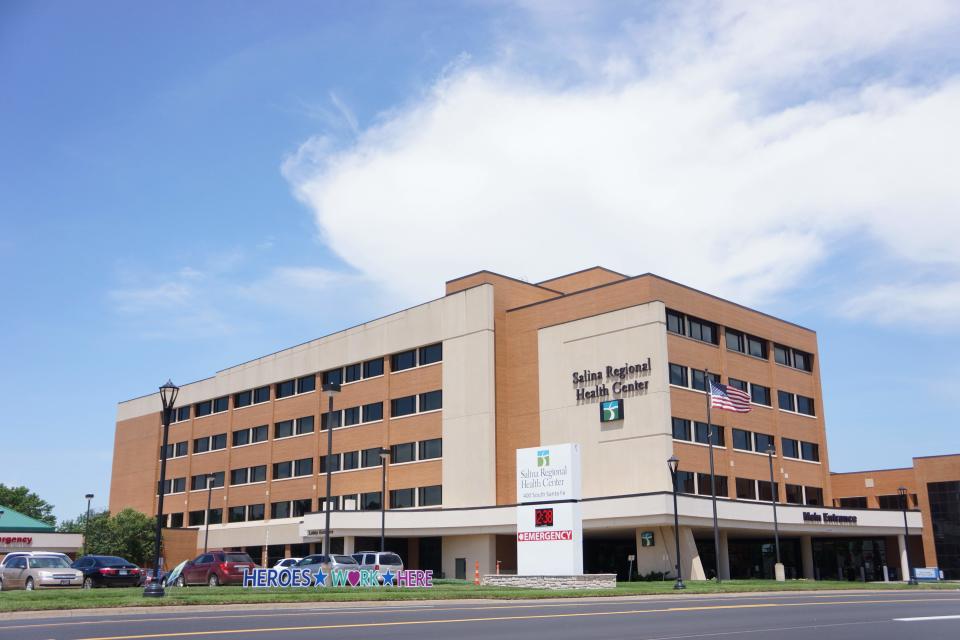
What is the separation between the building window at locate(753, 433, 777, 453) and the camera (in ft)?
195

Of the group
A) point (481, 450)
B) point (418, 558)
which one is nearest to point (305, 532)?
point (418, 558)

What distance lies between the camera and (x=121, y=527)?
74062 mm

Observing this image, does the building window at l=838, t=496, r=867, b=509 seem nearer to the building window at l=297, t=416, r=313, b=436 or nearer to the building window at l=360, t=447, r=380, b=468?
the building window at l=360, t=447, r=380, b=468

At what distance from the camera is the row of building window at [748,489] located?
52969 millimetres

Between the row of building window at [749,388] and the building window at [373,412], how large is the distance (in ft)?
75.6

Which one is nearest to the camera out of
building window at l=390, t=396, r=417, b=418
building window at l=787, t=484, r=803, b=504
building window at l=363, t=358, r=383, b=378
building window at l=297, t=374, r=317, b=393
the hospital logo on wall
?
the hospital logo on wall

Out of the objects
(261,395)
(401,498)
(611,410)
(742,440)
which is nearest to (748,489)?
(742,440)

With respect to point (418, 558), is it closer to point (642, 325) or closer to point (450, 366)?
point (450, 366)

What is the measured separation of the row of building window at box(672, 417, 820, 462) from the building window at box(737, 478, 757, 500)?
2054mm

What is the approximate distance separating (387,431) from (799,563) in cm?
3093

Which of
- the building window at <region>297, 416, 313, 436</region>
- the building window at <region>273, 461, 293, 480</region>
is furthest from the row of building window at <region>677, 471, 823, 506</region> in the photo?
the building window at <region>273, 461, 293, 480</region>

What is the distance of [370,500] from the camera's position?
212 feet

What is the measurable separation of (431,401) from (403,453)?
→ 4369mm

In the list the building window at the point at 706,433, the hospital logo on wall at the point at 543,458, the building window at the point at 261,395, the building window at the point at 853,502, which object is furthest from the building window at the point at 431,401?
the building window at the point at 853,502
